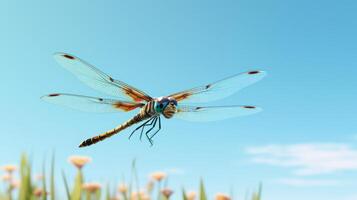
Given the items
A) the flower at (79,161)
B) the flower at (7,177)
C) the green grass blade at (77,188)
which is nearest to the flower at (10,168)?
the flower at (7,177)

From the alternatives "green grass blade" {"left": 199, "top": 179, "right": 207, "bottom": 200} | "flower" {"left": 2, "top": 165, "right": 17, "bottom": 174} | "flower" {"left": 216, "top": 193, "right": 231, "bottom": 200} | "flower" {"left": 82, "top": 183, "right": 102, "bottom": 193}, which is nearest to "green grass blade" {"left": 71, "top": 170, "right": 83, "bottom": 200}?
"flower" {"left": 82, "top": 183, "right": 102, "bottom": 193}

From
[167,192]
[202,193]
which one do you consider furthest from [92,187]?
[202,193]

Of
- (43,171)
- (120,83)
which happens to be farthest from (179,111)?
(43,171)

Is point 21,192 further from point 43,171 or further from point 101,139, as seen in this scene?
point 101,139

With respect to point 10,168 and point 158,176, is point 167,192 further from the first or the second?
point 10,168

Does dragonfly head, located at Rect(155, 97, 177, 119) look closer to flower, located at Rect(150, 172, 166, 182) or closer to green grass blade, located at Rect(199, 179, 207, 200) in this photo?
flower, located at Rect(150, 172, 166, 182)
